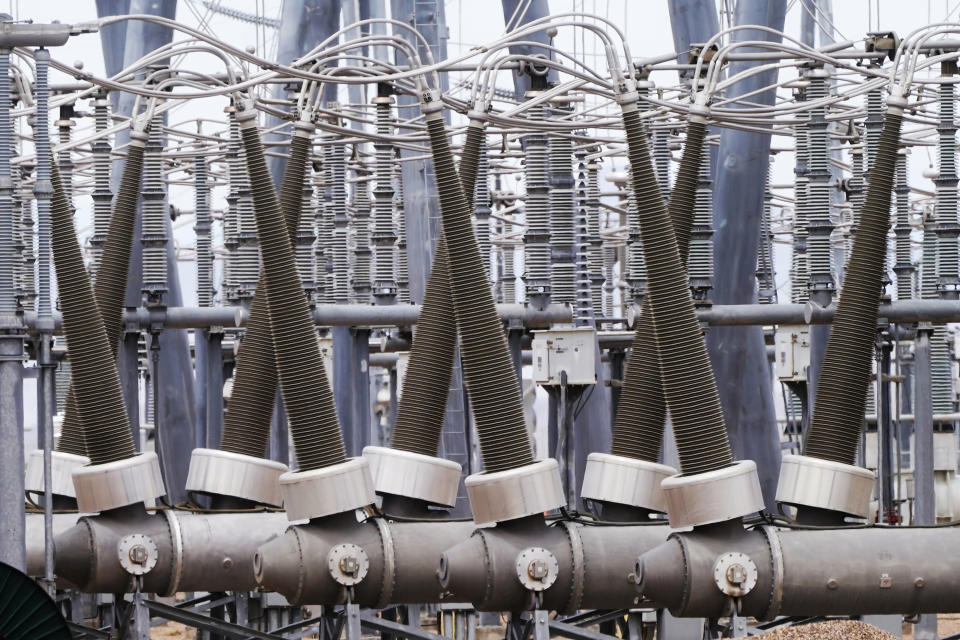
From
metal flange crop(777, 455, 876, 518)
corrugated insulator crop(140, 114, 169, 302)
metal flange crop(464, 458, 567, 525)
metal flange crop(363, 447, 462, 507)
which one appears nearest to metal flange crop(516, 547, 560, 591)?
metal flange crop(464, 458, 567, 525)

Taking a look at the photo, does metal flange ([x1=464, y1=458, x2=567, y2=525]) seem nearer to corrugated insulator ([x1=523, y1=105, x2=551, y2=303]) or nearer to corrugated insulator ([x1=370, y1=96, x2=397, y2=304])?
corrugated insulator ([x1=523, y1=105, x2=551, y2=303])

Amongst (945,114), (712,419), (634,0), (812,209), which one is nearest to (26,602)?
(712,419)

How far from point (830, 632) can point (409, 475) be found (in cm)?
257

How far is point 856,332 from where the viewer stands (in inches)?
345

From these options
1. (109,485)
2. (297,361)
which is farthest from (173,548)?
(297,361)

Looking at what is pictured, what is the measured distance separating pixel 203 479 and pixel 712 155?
9468 mm

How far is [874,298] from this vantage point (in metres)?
8.80

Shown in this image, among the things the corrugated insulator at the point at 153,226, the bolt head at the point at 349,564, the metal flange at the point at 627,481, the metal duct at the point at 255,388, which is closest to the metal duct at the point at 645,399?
the metal flange at the point at 627,481

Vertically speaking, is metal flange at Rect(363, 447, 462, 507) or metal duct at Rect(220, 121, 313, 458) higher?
metal duct at Rect(220, 121, 313, 458)

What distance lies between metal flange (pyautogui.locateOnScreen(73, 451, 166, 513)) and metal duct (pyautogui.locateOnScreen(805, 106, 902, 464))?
3.87 meters

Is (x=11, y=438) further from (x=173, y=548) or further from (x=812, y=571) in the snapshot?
(x=812, y=571)

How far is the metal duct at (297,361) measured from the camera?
27.8ft

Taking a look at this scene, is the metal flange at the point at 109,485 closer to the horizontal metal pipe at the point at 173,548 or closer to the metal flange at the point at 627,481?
the horizontal metal pipe at the point at 173,548

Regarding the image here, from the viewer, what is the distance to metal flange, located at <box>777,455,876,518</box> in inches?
332
